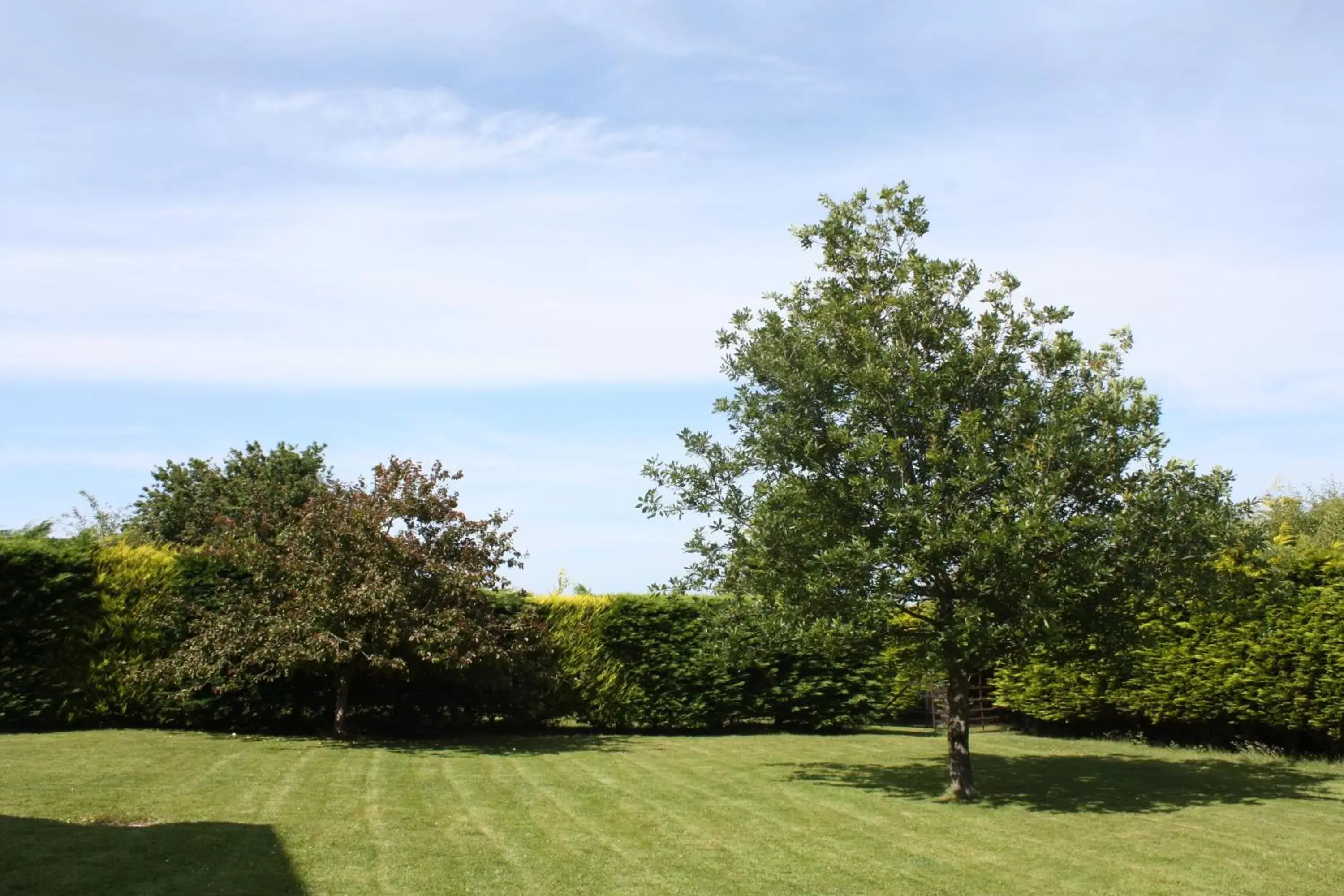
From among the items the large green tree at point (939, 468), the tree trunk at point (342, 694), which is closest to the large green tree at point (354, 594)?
the tree trunk at point (342, 694)

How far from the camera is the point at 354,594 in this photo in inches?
643

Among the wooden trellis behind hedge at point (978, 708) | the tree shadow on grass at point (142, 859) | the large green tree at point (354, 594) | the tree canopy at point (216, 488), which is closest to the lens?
the tree shadow on grass at point (142, 859)

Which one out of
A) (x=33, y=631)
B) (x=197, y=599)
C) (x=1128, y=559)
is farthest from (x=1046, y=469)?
(x=33, y=631)

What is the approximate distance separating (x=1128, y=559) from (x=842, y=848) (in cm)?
481

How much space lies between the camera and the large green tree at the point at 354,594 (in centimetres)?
1645

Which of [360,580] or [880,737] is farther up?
[360,580]

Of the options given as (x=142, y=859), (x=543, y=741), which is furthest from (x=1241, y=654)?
(x=142, y=859)

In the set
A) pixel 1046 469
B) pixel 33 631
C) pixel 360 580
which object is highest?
pixel 1046 469

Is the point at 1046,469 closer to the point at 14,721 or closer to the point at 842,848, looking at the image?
the point at 842,848

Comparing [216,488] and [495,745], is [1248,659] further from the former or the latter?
[216,488]

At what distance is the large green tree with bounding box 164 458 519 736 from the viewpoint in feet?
54.0

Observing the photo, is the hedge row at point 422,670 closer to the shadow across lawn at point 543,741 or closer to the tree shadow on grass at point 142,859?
the shadow across lawn at point 543,741

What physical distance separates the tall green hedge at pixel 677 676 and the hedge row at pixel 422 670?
1.1 inches

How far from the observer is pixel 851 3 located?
11.6 meters
